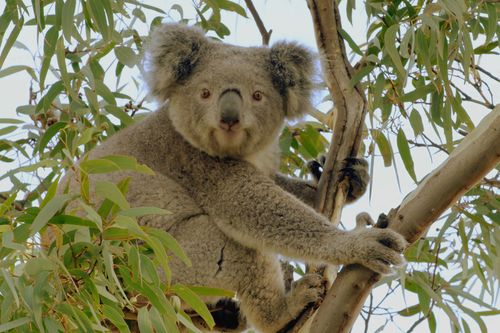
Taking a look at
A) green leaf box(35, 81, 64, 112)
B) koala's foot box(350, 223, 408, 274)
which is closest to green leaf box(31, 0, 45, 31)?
green leaf box(35, 81, 64, 112)

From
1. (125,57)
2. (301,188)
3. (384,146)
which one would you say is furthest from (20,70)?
(384,146)

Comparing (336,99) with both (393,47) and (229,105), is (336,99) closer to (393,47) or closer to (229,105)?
(393,47)

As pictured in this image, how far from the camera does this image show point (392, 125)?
3.53 meters

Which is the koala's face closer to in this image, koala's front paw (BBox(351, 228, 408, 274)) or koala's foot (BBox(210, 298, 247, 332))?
koala's foot (BBox(210, 298, 247, 332))

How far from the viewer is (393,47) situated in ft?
10.3

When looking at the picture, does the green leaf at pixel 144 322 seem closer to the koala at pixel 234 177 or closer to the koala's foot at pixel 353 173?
the koala at pixel 234 177

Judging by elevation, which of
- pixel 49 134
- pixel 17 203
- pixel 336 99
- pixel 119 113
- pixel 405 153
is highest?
pixel 405 153

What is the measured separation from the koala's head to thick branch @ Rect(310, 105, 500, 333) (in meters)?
0.99

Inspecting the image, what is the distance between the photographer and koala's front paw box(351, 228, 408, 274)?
9.82ft

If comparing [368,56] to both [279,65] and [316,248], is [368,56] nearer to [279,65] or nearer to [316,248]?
[279,65]

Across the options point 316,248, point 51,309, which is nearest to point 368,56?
point 316,248

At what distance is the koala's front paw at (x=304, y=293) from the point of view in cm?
325

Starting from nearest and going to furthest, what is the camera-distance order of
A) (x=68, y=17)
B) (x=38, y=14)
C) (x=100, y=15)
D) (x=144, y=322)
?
(x=144, y=322), (x=38, y=14), (x=68, y=17), (x=100, y=15)

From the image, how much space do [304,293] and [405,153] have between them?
0.70m
